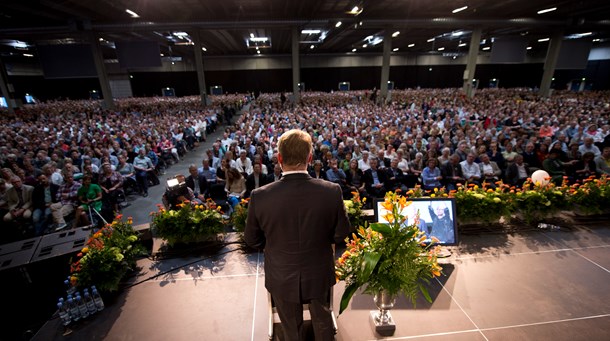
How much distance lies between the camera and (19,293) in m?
3.12

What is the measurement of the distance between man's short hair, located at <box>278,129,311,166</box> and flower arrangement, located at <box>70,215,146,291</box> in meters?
2.54

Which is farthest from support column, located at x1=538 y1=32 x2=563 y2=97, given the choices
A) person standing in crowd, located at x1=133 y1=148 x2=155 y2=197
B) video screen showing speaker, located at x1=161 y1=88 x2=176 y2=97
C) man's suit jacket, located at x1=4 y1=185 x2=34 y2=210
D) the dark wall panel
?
video screen showing speaker, located at x1=161 y1=88 x2=176 y2=97

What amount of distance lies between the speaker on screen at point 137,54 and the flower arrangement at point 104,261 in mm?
14084

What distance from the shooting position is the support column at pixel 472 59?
1717 cm

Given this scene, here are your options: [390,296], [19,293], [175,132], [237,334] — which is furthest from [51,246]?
[175,132]

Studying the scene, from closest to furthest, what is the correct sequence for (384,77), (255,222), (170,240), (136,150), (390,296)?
(255,222) → (390,296) → (170,240) → (136,150) → (384,77)

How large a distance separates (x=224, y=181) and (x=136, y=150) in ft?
13.7

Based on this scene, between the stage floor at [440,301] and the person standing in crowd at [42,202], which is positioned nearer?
the stage floor at [440,301]

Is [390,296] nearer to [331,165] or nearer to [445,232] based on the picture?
[445,232]

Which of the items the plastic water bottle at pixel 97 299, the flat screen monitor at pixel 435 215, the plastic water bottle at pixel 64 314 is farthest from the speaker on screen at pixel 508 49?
the plastic water bottle at pixel 64 314

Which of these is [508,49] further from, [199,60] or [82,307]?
[82,307]

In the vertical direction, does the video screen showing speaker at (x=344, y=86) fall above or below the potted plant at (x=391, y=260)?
above

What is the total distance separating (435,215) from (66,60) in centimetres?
1798

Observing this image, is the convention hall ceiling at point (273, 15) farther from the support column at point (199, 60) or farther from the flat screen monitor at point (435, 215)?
the flat screen monitor at point (435, 215)
